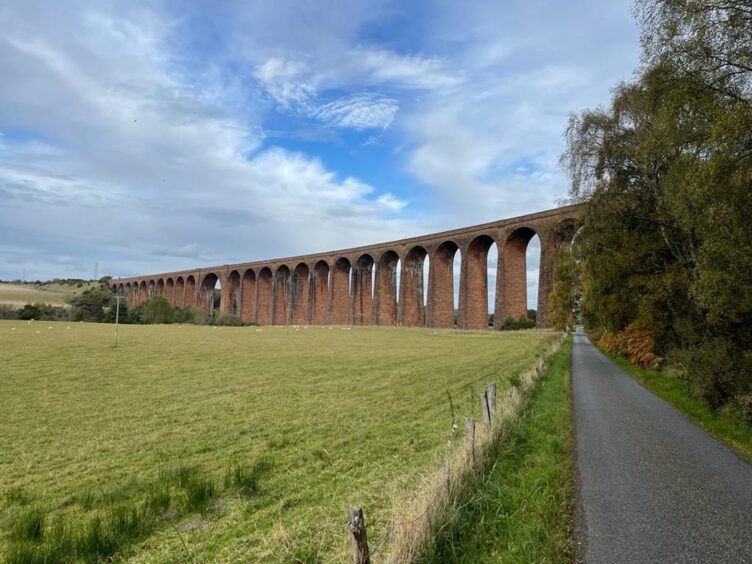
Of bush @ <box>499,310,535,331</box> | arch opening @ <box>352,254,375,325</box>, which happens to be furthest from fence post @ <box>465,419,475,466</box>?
arch opening @ <box>352,254,375,325</box>

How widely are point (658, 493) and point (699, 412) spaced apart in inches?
235

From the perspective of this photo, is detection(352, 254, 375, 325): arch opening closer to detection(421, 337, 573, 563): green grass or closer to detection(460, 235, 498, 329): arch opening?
detection(460, 235, 498, 329): arch opening

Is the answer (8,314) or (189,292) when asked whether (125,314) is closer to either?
(189,292)

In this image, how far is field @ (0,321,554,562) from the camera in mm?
4578

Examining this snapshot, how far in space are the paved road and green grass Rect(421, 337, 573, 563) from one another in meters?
0.21

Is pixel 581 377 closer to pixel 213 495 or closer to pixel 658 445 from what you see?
pixel 658 445

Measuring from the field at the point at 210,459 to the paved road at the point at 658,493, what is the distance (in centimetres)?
200

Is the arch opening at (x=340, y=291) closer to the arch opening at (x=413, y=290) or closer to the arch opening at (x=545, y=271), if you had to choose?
the arch opening at (x=413, y=290)

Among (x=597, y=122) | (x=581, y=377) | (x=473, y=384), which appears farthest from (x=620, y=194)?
(x=473, y=384)

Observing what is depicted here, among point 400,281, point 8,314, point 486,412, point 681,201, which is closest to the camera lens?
point 486,412

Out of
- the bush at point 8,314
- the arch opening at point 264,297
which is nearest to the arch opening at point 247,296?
the arch opening at point 264,297

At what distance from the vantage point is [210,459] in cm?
747

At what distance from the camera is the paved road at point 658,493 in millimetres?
4285

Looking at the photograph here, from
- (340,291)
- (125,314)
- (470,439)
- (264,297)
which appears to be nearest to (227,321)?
(264,297)
